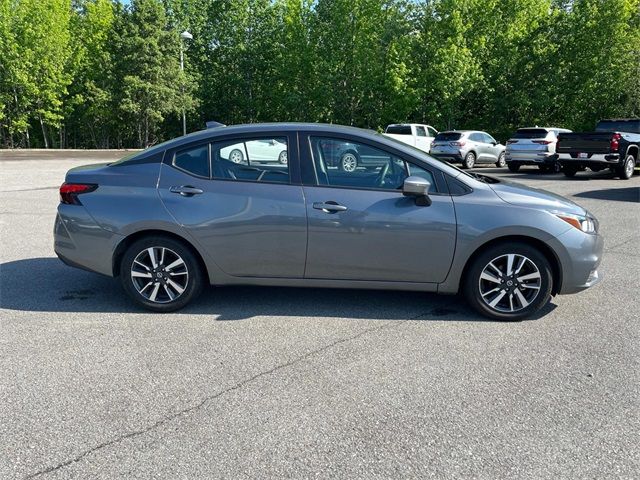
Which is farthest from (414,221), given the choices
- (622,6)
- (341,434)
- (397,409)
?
(622,6)

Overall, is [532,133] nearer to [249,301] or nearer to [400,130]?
[400,130]

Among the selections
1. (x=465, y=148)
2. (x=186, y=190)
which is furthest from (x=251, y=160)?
(x=465, y=148)

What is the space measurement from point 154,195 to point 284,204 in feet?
3.72

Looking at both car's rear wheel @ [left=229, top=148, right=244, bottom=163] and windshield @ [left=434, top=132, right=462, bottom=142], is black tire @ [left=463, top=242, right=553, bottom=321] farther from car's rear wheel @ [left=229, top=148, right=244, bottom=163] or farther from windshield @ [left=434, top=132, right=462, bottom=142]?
windshield @ [left=434, top=132, right=462, bottom=142]

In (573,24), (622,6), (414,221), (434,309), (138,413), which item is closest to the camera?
(138,413)

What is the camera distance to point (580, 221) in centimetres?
443

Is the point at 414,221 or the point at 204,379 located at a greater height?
the point at 414,221

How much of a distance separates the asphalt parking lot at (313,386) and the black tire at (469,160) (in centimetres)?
1653

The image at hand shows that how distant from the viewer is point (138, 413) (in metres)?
2.95

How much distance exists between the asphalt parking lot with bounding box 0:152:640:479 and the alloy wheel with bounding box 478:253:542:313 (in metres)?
Result: 0.20

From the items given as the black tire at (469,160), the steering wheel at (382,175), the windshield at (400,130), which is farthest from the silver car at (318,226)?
the windshield at (400,130)

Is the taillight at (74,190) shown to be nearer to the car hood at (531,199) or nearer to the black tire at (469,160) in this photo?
the car hood at (531,199)

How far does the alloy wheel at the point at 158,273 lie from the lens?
4.52 meters

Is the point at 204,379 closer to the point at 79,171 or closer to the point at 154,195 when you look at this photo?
the point at 154,195
